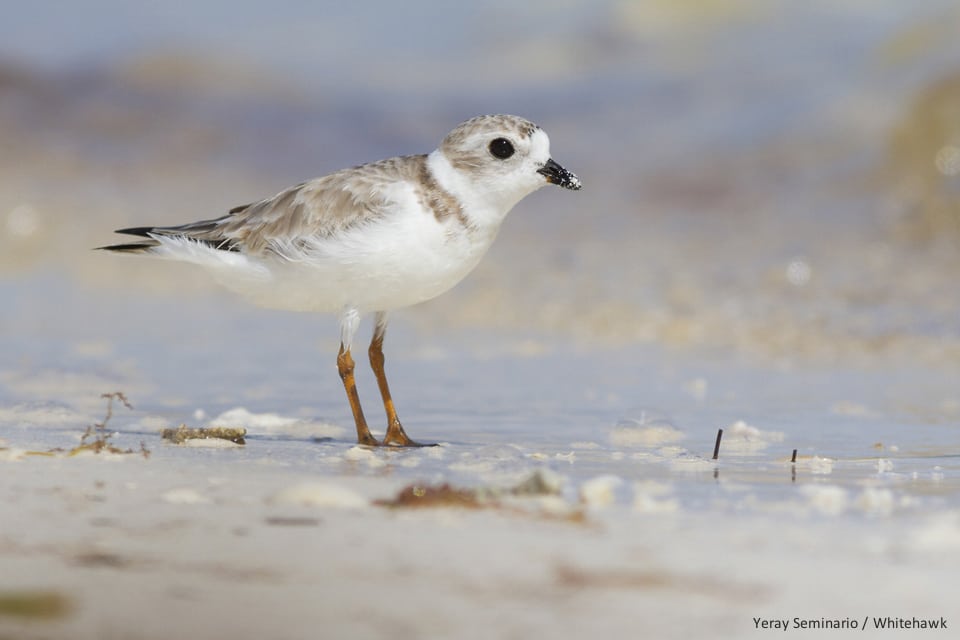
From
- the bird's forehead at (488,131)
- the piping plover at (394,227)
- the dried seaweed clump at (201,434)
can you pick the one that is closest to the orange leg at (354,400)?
the piping plover at (394,227)

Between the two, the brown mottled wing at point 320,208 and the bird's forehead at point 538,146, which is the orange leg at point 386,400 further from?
the bird's forehead at point 538,146

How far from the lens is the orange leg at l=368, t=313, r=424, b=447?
462cm

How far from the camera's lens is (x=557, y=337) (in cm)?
796

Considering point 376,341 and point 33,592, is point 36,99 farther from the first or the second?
point 33,592

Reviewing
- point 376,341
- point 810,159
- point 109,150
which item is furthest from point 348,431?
point 109,150

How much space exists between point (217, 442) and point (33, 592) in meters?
1.87

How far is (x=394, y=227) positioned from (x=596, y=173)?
28.6 feet

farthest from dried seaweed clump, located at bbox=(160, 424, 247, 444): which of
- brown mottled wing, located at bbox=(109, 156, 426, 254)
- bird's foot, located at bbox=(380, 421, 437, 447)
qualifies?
brown mottled wing, located at bbox=(109, 156, 426, 254)

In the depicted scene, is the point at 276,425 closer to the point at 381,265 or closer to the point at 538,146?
the point at 381,265

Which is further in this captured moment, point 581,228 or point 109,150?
point 109,150

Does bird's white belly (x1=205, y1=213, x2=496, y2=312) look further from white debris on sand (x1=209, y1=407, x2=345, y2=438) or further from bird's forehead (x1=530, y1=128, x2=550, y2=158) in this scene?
white debris on sand (x1=209, y1=407, x2=345, y2=438)

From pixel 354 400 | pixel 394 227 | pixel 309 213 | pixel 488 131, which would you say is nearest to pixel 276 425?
pixel 354 400

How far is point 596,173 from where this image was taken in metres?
13.0

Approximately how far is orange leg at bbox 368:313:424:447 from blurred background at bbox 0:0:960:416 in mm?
1564
